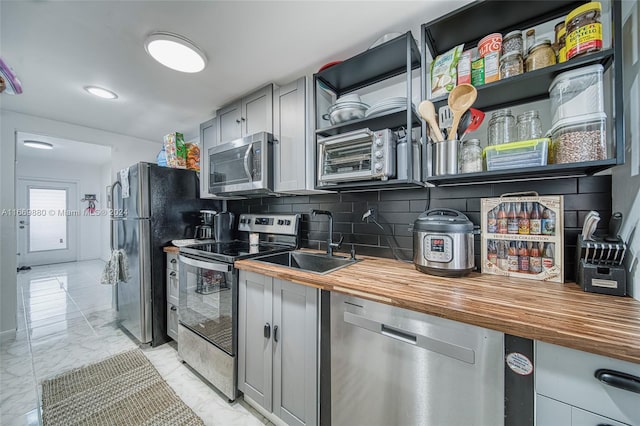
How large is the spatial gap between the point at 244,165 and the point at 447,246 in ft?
5.08

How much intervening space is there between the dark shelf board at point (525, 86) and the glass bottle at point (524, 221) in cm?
54

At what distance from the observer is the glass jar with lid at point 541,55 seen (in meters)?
0.98

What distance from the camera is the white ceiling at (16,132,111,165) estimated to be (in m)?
4.06

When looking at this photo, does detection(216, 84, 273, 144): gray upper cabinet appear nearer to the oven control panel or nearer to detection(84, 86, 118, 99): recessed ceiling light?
the oven control panel

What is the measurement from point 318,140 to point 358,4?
2.38 feet

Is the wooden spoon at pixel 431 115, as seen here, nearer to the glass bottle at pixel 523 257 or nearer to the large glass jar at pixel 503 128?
the large glass jar at pixel 503 128

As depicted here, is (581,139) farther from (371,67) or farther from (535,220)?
(371,67)

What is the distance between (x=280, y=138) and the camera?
184 centimetres

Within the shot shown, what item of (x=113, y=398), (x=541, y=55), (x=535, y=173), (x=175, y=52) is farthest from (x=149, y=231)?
(x=541, y=55)

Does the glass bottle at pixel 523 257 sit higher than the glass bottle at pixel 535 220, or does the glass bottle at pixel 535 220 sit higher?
the glass bottle at pixel 535 220

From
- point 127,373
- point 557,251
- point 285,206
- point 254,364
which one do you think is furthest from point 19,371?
point 557,251

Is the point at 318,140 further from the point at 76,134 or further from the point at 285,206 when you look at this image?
the point at 76,134

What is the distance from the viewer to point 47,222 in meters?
5.53

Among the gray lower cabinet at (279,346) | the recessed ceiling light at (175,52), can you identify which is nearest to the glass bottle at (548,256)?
the gray lower cabinet at (279,346)
